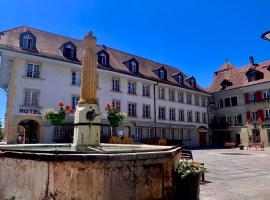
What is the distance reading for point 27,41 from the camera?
23391 millimetres

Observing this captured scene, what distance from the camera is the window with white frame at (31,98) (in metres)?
22.4

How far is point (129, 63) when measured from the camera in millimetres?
31906

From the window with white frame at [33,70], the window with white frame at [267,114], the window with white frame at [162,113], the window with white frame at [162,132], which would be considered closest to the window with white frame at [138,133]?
the window with white frame at [162,132]

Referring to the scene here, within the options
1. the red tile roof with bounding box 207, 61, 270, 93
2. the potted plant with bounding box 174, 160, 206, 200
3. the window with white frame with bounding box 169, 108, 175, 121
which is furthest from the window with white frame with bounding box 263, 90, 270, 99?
the potted plant with bounding box 174, 160, 206, 200

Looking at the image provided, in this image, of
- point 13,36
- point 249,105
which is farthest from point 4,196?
point 249,105

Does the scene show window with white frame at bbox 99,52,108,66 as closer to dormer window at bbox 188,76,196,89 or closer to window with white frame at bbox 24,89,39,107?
window with white frame at bbox 24,89,39,107

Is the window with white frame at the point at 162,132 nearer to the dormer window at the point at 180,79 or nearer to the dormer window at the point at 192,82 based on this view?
the dormer window at the point at 180,79

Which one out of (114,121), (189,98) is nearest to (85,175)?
(114,121)

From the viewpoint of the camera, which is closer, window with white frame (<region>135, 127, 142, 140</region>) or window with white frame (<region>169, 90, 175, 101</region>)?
window with white frame (<region>135, 127, 142, 140</region>)

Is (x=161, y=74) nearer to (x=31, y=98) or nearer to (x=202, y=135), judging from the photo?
(x=202, y=135)

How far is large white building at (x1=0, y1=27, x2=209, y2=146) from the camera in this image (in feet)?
72.8

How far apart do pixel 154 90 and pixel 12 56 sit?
18092 mm

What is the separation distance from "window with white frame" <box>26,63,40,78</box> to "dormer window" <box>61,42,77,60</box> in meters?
3.44

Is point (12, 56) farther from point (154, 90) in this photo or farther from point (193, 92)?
point (193, 92)
